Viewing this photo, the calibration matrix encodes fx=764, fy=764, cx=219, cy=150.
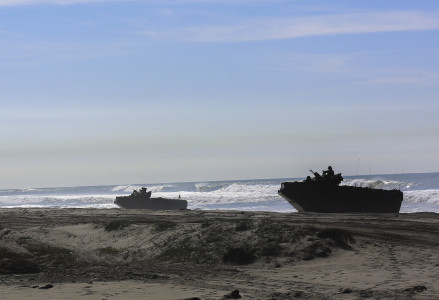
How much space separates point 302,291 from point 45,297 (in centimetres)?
480

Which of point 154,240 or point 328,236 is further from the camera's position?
point 154,240

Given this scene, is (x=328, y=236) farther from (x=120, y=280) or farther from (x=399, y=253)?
(x=120, y=280)

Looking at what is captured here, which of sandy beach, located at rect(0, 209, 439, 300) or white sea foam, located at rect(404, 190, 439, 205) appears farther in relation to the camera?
white sea foam, located at rect(404, 190, 439, 205)

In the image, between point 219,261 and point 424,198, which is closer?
point 219,261

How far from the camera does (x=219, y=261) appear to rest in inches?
788

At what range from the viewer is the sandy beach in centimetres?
1482

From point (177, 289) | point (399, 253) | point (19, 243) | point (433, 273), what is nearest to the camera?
point (177, 289)

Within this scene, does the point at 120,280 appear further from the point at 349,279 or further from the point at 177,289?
the point at 349,279

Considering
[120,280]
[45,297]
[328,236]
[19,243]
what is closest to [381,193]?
[328,236]

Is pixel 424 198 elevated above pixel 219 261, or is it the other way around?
pixel 424 198

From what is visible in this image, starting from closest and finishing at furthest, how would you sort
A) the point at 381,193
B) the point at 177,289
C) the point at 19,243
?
the point at 177,289, the point at 19,243, the point at 381,193

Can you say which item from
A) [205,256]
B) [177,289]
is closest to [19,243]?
[205,256]

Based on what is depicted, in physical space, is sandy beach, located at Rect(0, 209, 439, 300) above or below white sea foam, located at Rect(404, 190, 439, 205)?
below

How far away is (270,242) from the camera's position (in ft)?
67.5
